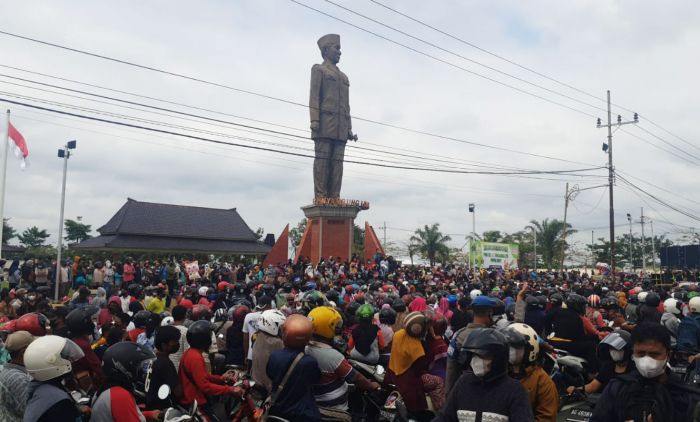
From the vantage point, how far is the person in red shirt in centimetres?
524

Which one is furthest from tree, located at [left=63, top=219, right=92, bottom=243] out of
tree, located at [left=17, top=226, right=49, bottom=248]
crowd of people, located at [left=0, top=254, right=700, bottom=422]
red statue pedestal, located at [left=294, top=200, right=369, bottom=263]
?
crowd of people, located at [left=0, top=254, right=700, bottom=422]

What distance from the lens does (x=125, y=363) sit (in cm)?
393

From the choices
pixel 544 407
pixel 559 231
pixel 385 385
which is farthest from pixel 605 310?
pixel 559 231

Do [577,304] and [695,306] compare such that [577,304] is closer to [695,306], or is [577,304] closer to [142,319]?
[695,306]

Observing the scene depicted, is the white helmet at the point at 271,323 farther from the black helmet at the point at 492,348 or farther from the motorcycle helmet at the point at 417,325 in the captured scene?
the black helmet at the point at 492,348

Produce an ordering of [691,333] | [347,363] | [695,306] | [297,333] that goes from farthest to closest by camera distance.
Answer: [695,306]
[691,333]
[347,363]
[297,333]

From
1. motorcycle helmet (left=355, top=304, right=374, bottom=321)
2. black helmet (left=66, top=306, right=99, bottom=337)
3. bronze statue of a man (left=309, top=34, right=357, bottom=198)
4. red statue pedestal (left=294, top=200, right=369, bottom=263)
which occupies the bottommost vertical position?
black helmet (left=66, top=306, right=99, bottom=337)

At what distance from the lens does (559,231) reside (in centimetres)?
4866

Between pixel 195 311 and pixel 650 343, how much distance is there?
268 inches

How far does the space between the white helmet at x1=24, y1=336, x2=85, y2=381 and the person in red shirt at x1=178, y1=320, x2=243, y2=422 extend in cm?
158

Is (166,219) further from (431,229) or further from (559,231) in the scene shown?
(559,231)

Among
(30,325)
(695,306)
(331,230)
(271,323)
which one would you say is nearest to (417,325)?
(271,323)

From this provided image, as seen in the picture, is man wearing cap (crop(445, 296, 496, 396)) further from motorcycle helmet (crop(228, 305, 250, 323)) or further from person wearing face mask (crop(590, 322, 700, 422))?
motorcycle helmet (crop(228, 305, 250, 323))

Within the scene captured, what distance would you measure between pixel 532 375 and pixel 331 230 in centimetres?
3103
